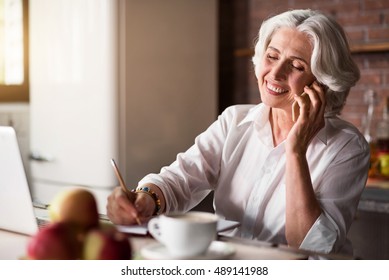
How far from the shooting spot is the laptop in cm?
116

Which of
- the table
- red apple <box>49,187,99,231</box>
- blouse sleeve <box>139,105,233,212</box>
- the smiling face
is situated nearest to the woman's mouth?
the smiling face

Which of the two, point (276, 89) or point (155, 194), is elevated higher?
point (276, 89)

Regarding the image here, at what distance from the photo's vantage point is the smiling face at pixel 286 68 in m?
1.59

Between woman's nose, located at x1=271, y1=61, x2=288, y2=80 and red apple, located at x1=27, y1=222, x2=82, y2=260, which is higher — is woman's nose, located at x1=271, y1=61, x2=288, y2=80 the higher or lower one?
the higher one

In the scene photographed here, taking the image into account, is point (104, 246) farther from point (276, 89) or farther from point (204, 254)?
point (276, 89)

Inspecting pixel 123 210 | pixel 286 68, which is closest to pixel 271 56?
pixel 286 68

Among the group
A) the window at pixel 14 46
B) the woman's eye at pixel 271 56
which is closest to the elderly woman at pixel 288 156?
the woman's eye at pixel 271 56

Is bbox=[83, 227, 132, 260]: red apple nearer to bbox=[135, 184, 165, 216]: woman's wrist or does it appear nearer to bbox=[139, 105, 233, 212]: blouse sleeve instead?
bbox=[135, 184, 165, 216]: woman's wrist

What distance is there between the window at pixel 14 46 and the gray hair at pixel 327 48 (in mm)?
1539

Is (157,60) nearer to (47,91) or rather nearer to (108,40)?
(108,40)

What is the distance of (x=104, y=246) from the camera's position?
0.81 m

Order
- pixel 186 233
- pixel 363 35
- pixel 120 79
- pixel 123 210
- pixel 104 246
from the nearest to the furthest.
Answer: pixel 104 246
pixel 186 233
pixel 123 210
pixel 120 79
pixel 363 35

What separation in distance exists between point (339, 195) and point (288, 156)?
143mm

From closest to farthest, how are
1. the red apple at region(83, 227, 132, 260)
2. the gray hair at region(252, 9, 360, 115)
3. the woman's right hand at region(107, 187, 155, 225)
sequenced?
the red apple at region(83, 227, 132, 260) → the woman's right hand at region(107, 187, 155, 225) → the gray hair at region(252, 9, 360, 115)
